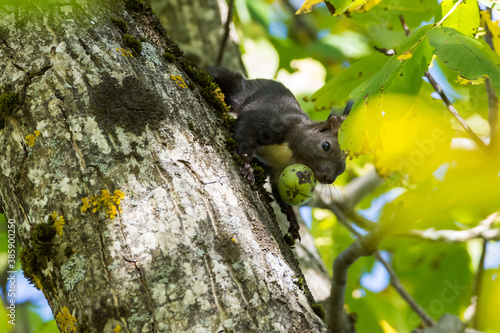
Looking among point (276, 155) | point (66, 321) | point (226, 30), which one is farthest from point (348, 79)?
point (66, 321)

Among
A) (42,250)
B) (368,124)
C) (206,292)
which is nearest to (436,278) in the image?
(368,124)

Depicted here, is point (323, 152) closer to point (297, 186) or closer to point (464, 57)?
point (297, 186)

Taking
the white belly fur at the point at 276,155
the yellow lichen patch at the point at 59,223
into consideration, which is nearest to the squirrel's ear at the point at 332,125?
the white belly fur at the point at 276,155

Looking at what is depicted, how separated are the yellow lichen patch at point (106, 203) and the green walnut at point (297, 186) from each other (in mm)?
1669

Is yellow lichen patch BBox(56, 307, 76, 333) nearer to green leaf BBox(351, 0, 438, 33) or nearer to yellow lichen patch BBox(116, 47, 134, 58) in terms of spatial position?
yellow lichen patch BBox(116, 47, 134, 58)

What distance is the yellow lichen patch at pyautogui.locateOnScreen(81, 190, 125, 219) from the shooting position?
1.92 meters

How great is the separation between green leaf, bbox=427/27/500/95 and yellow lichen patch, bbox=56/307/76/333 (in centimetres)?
175

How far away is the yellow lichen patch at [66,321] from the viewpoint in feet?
6.12

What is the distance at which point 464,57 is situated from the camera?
5.89 ft

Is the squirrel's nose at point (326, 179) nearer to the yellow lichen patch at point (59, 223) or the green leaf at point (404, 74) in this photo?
the green leaf at point (404, 74)

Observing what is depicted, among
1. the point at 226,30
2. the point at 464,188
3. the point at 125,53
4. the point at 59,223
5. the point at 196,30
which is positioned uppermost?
the point at 196,30

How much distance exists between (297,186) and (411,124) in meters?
1.06

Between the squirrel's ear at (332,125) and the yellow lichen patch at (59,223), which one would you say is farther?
the squirrel's ear at (332,125)

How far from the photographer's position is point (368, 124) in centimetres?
203
